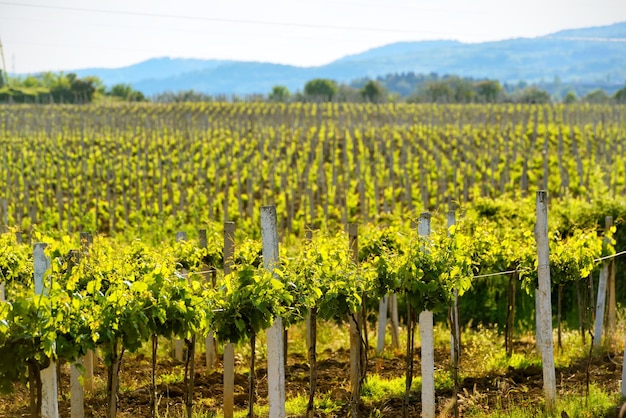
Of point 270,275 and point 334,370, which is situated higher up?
point 270,275

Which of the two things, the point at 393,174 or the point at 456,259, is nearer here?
the point at 456,259

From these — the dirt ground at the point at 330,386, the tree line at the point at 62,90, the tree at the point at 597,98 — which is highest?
the tree line at the point at 62,90

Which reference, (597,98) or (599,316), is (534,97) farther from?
(599,316)

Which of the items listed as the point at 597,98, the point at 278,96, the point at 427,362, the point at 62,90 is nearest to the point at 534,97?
the point at 597,98

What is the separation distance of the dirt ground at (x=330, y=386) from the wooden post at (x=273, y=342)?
1.23 meters

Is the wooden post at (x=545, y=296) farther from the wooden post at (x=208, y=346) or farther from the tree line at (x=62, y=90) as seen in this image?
the tree line at (x=62, y=90)

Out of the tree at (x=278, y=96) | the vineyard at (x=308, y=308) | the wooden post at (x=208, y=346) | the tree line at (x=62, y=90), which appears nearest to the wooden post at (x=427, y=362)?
the vineyard at (x=308, y=308)

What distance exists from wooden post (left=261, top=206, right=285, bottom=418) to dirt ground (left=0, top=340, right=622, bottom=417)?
1.23 m

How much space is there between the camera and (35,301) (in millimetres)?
5484

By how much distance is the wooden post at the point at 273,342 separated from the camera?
23.5 feet

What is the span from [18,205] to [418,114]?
26000 mm

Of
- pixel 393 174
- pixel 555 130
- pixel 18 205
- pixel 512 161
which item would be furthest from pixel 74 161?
pixel 555 130

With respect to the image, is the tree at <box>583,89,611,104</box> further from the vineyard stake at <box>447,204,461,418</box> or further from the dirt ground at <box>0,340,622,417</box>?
the vineyard stake at <box>447,204,461,418</box>

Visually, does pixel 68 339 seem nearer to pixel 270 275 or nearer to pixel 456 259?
pixel 270 275
